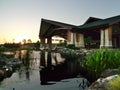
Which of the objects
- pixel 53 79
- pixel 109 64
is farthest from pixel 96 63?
pixel 53 79

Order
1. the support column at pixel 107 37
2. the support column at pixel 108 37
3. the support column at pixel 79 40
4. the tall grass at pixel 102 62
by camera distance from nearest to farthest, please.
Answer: the tall grass at pixel 102 62, the support column at pixel 108 37, the support column at pixel 107 37, the support column at pixel 79 40

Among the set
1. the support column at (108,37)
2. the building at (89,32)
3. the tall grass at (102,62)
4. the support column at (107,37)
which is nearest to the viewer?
the tall grass at (102,62)

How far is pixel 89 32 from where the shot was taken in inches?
1585

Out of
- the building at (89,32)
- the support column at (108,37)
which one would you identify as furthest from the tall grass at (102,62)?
the support column at (108,37)

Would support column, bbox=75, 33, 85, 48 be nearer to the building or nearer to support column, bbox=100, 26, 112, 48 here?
the building

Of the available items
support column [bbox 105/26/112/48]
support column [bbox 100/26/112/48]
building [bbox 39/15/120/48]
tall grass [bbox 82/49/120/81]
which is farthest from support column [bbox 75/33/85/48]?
tall grass [bbox 82/49/120/81]

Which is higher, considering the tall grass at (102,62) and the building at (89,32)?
the building at (89,32)

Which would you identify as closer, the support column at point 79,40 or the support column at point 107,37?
the support column at point 107,37

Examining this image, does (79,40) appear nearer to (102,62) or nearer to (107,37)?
(107,37)

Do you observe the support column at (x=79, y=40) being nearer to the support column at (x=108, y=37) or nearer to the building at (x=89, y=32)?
the building at (x=89, y=32)

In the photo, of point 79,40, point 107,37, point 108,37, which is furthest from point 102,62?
point 79,40

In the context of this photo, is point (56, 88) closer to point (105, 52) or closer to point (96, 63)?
point (96, 63)

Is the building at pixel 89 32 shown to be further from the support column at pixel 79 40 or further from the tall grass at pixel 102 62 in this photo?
the tall grass at pixel 102 62

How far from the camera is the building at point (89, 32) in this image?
1283 inches
